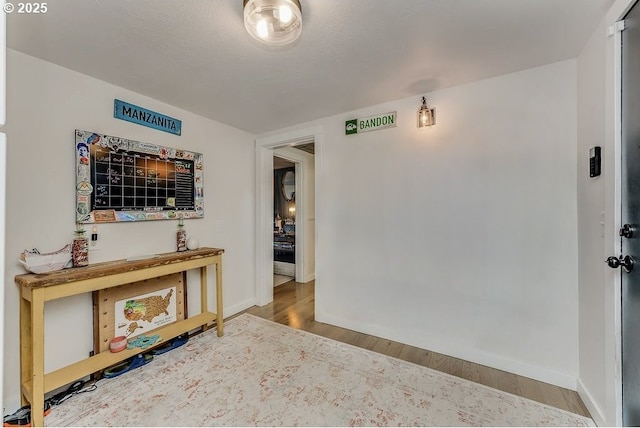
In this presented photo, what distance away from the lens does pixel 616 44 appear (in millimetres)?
1423

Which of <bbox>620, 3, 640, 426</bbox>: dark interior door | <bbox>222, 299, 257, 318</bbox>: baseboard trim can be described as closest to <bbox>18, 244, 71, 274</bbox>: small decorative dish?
<bbox>222, 299, 257, 318</bbox>: baseboard trim

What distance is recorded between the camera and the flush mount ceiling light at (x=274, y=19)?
4.31 ft

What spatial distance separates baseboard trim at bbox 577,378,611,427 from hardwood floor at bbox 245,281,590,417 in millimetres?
32

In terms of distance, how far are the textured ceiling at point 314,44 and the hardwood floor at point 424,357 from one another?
7.51ft

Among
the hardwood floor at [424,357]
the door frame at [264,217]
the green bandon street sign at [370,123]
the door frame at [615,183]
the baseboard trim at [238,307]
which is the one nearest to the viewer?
the door frame at [615,183]

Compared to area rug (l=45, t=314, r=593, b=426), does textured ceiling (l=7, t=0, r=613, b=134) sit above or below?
above

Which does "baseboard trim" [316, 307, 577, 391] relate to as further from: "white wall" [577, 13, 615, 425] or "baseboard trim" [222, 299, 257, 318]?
"baseboard trim" [222, 299, 257, 318]

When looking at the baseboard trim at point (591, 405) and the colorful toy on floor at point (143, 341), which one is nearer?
the baseboard trim at point (591, 405)

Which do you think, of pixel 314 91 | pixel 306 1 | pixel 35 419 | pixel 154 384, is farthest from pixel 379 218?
pixel 35 419

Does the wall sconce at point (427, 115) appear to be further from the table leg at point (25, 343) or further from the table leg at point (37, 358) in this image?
the table leg at point (25, 343)

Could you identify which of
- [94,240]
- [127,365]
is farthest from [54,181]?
[127,365]

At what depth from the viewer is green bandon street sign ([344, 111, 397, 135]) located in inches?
102

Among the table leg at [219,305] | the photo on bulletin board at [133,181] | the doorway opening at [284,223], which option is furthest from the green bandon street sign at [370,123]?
the doorway opening at [284,223]

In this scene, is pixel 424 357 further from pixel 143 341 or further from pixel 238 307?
pixel 143 341
